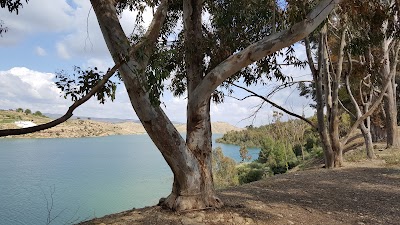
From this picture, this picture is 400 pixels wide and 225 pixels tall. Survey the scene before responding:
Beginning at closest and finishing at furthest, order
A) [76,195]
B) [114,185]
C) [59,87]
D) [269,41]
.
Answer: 1. [59,87]
2. [269,41]
3. [76,195]
4. [114,185]

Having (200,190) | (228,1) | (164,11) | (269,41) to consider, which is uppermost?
(228,1)

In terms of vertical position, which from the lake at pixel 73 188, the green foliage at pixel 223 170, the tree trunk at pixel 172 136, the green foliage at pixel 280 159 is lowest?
the lake at pixel 73 188

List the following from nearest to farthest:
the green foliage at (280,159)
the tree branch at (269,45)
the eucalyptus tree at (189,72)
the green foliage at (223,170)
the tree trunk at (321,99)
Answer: the eucalyptus tree at (189,72)
the tree branch at (269,45)
the tree trunk at (321,99)
the green foliage at (280,159)
the green foliage at (223,170)

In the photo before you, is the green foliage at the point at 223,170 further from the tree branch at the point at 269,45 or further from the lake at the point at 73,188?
the tree branch at the point at 269,45

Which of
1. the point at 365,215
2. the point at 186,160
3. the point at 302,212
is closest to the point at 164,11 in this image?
the point at 186,160

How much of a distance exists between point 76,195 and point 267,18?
16.2m

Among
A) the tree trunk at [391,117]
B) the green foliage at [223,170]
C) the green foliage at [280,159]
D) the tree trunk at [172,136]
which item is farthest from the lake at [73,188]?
the tree trunk at [391,117]

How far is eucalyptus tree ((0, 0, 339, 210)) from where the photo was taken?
11.4 feet

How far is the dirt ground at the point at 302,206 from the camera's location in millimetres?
3877

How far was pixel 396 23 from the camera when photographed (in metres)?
6.62

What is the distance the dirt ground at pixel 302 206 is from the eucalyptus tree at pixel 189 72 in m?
0.27

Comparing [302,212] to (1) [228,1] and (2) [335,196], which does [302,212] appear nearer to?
(2) [335,196]

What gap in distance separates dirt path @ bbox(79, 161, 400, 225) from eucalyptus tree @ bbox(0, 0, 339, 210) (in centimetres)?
28

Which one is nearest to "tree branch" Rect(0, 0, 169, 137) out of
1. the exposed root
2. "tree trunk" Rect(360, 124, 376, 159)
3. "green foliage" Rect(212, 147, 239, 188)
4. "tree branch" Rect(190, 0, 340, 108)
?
"tree branch" Rect(190, 0, 340, 108)
